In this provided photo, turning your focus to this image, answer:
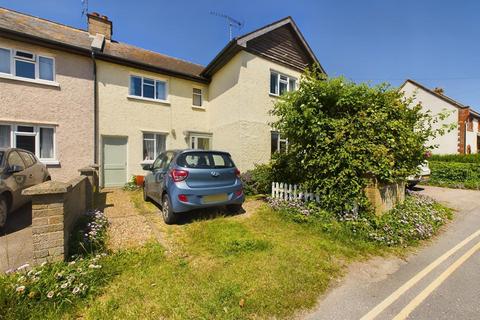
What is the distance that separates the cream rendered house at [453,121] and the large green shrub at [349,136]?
774 inches

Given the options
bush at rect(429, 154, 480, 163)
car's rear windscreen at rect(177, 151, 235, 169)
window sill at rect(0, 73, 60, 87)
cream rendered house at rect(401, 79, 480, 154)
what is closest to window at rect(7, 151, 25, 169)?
car's rear windscreen at rect(177, 151, 235, 169)

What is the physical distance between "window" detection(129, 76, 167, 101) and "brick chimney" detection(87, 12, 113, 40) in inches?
155

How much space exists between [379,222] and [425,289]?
1953 mm

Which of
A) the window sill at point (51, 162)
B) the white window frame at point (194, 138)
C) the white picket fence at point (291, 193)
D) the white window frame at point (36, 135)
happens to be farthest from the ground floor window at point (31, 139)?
the white picket fence at point (291, 193)

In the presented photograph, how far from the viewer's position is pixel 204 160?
573 centimetres

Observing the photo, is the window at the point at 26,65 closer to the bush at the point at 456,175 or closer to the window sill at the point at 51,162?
the window sill at the point at 51,162

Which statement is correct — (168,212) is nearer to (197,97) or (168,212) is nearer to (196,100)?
(196,100)

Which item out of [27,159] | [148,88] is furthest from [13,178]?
[148,88]

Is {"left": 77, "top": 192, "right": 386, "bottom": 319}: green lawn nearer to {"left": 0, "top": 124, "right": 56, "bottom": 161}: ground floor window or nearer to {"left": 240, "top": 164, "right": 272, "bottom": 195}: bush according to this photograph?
{"left": 240, "top": 164, "right": 272, "bottom": 195}: bush

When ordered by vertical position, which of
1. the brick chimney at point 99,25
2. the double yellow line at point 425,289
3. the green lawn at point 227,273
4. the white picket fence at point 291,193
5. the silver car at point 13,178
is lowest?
the double yellow line at point 425,289

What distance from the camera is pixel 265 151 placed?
464 inches

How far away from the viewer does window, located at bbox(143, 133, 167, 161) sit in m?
11.7

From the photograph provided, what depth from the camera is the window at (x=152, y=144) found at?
11.7m

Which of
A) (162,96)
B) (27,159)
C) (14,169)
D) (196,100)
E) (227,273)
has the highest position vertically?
(196,100)
